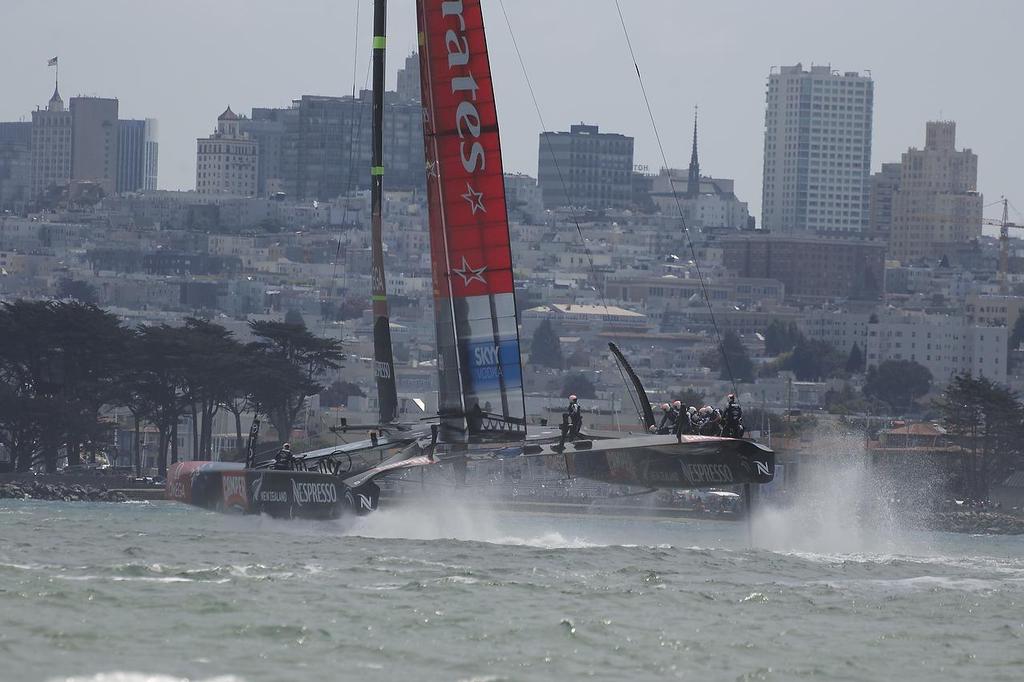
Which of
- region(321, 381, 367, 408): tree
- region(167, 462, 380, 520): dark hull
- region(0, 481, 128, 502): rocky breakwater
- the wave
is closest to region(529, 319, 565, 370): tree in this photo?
region(321, 381, 367, 408): tree

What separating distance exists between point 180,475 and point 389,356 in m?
2.90

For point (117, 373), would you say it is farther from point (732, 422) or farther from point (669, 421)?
point (732, 422)

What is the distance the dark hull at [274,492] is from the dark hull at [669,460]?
200 centimetres

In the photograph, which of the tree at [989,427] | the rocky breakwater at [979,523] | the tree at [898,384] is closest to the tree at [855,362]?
the tree at [898,384]

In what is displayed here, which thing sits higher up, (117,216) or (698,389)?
(117,216)

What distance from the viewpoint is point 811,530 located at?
1014 inches

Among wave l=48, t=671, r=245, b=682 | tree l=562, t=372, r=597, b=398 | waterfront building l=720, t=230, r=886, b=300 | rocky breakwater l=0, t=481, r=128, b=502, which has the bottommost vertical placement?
rocky breakwater l=0, t=481, r=128, b=502

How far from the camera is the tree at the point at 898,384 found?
10769cm

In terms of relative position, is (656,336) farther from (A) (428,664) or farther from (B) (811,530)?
(A) (428,664)

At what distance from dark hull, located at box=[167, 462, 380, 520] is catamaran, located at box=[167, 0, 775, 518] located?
0.02m

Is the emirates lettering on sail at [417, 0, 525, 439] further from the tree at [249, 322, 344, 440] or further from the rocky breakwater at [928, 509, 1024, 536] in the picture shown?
the rocky breakwater at [928, 509, 1024, 536]

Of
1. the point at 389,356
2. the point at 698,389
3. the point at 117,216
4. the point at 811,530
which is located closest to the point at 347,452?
the point at 389,356

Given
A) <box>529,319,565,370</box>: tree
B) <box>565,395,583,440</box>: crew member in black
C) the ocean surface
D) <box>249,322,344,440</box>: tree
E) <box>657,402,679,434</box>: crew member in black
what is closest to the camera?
the ocean surface

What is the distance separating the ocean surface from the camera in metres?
14.9
